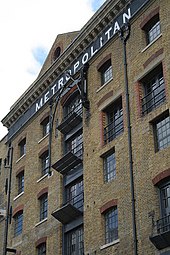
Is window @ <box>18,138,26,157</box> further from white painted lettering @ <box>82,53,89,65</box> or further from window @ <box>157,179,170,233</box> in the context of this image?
window @ <box>157,179,170,233</box>

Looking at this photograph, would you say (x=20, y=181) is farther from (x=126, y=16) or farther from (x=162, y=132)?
(x=162, y=132)

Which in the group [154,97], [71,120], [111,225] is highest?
[71,120]

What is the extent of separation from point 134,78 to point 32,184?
34.1 ft

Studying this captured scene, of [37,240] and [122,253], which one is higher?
[37,240]

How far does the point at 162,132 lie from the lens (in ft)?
73.6

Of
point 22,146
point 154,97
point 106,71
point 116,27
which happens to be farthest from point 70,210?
point 22,146

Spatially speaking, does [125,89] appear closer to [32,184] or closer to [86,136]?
[86,136]

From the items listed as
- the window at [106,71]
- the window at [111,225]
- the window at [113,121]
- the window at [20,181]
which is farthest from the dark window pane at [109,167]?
the window at [20,181]

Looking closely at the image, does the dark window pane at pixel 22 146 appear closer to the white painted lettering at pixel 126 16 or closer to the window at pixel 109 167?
the window at pixel 109 167

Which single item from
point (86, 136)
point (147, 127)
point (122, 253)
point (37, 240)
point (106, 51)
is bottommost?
point (122, 253)

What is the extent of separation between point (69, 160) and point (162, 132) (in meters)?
6.65

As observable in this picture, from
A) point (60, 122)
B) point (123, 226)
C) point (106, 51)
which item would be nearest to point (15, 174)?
point (60, 122)

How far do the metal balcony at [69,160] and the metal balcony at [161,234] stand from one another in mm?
7605

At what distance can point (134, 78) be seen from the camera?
2467cm
